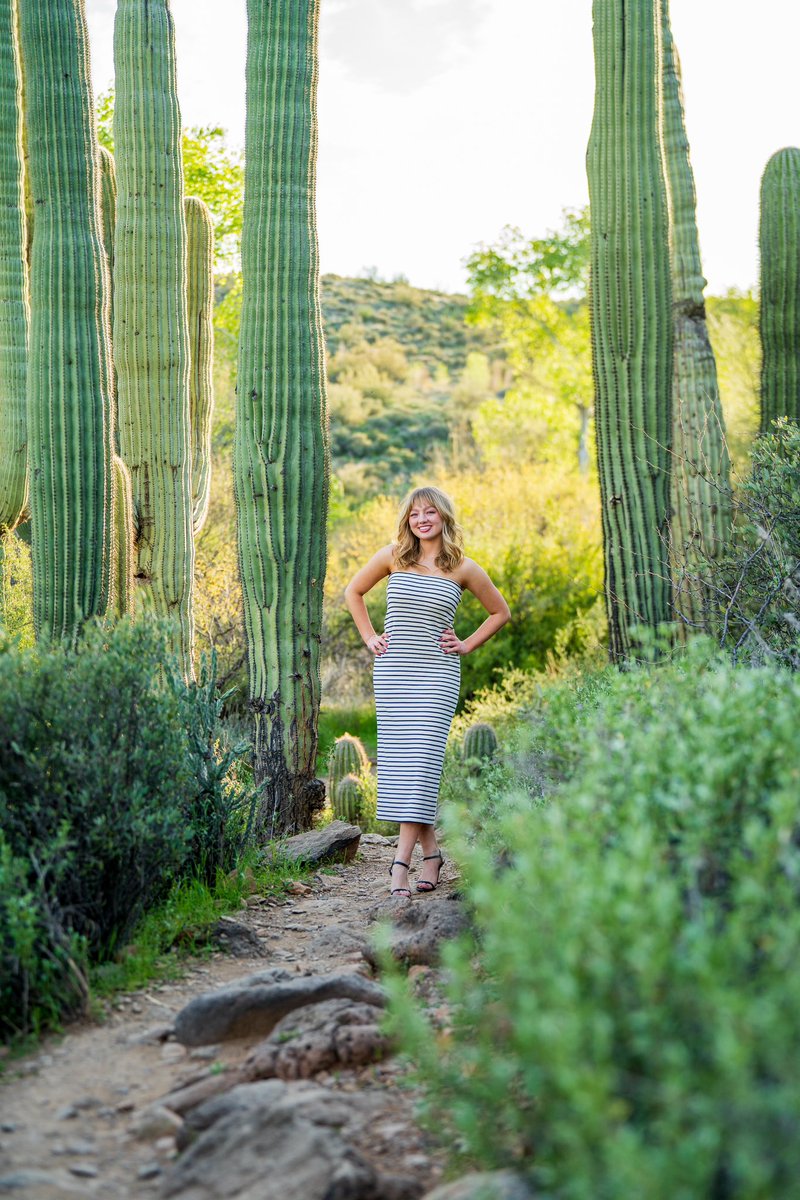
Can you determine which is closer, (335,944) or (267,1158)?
(267,1158)

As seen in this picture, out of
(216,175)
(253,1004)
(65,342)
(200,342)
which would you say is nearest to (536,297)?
(216,175)

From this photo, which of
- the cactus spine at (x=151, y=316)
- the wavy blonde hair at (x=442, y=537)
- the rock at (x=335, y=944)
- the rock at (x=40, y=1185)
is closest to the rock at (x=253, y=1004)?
the rock at (x=335, y=944)

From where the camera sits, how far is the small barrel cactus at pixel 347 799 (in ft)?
29.1

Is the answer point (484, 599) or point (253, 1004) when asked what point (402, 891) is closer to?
point (484, 599)

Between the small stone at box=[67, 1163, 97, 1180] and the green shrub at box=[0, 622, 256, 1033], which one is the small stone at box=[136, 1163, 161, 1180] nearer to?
the small stone at box=[67, 1163, 97, 1180]

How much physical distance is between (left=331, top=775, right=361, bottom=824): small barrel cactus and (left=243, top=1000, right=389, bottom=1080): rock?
5.56m

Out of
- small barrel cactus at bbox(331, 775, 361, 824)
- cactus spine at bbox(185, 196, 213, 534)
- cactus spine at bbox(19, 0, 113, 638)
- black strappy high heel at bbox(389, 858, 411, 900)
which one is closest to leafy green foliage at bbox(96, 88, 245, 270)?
cactus spine at bbox(185, 196, 213, 534)

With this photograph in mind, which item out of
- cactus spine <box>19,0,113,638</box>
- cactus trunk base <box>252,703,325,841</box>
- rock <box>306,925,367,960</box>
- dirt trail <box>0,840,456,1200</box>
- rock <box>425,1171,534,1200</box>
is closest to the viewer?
rock <box>425,1171,534,1200</box>

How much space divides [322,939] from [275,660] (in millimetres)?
2806

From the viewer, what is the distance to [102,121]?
61.7 feet

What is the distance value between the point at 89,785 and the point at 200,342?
Answer: 6605 mm

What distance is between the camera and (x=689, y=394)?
25.4 feet

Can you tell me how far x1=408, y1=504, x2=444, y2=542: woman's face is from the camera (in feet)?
18.2

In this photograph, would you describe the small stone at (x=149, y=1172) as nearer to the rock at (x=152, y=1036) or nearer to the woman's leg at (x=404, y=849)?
the rock at (x=152, y=1036)
